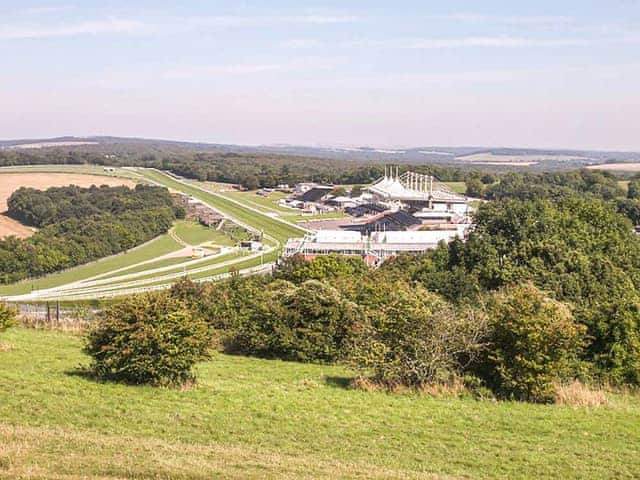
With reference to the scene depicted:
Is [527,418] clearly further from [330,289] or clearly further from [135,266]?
[135,266]

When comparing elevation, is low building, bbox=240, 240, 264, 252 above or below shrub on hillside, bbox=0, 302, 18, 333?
below

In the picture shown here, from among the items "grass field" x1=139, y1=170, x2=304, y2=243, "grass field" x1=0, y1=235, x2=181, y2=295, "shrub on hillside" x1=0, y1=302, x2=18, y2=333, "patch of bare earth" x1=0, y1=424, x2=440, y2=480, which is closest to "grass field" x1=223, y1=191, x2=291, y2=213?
"grass field" x1=139, y1=170, x2=304, y2=243

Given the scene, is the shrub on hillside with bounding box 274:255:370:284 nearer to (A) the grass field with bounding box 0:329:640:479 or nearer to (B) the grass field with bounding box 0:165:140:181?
(A) the grass field with bounding box 0:329:640:479

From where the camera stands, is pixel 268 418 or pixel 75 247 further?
pixel 75 247

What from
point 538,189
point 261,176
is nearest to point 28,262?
point 538,189

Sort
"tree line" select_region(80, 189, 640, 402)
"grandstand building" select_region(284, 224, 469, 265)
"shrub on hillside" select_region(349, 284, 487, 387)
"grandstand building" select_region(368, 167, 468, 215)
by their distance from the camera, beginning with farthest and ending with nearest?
1. "grandstand building" select_region(368, 167, 468, 215)
2. "grandstand building" select_region(284, 224, 469, 265)
3. "shrub on hillside" select_region(349, 284, 487, 387)
4. "tree line" select_region(80, 189, 640, 402)

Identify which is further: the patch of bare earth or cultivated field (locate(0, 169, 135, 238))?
cultivated field (locate(0, 169, 135, 238))

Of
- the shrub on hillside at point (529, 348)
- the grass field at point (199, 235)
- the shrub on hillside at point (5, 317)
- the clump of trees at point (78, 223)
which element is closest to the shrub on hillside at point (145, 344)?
the shrub on hillside at point (5, 317)
